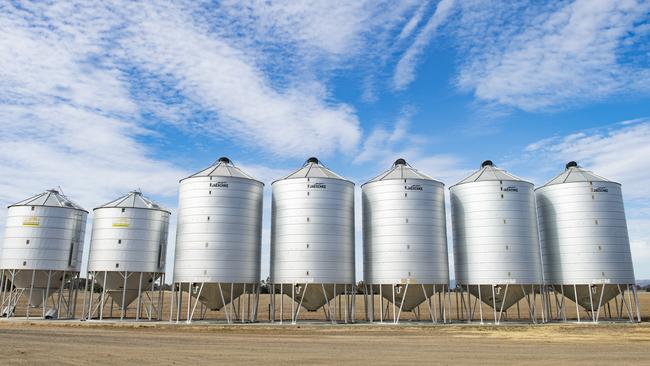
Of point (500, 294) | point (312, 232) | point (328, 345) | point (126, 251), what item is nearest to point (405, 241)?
point (312, 232)

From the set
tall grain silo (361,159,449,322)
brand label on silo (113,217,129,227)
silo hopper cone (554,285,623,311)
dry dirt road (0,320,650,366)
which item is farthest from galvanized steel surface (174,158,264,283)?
silo hopper cone (554,285,623,311)

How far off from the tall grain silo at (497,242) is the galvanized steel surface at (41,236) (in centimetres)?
3224

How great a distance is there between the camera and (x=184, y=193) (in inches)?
1484

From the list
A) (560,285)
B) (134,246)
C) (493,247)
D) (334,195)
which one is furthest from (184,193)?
(560,285)

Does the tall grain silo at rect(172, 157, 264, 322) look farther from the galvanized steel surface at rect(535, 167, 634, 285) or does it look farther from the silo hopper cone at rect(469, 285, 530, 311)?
the galvanized steel surface at rect(535, 167, 634, 285)

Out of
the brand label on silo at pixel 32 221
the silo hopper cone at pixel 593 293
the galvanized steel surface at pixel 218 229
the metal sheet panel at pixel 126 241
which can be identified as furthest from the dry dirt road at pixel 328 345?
the brand label on silo at pixel 32 221

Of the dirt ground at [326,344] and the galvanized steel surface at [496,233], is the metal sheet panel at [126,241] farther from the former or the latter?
the galvanized steel surface at [496,233]

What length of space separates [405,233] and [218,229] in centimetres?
1420

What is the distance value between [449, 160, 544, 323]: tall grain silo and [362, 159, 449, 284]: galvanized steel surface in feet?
5.52

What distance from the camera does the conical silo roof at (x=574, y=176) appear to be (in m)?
39.2

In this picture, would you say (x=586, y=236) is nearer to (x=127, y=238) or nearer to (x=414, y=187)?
(x=414, y=187)

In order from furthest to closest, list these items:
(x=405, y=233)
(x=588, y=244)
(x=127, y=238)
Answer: (x=127, y=238) < (x=588, y=244) < (x=405, y=233)

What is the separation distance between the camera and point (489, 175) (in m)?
38.8

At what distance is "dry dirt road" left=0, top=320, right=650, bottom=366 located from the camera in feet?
60.2
